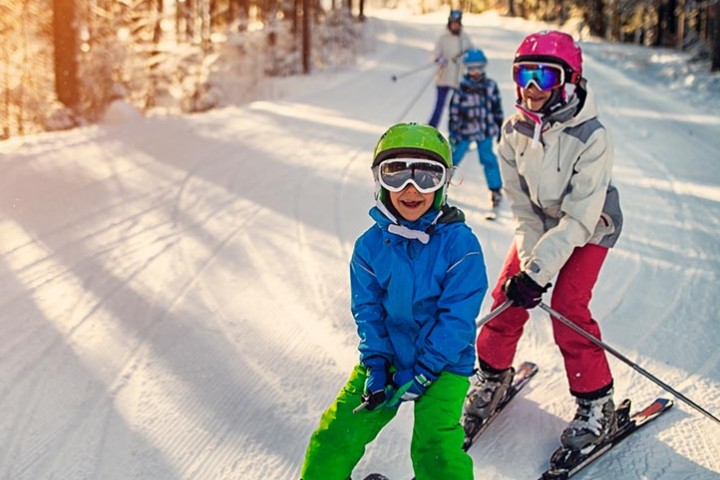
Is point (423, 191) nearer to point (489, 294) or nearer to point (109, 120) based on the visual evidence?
point (489, 294)

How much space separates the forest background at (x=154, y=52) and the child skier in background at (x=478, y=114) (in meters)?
7.22

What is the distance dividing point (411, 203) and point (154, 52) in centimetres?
2182

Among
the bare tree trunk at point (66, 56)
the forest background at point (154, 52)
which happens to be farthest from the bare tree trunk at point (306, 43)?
the bare tree trunk at point (66, 56)

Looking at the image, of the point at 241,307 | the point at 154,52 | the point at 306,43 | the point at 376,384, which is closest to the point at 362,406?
the point at 376,384

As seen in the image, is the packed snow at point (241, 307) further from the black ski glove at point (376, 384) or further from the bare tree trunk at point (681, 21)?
the bare tree trunk at point (681, 21)

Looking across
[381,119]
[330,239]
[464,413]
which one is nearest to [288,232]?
[330,239]

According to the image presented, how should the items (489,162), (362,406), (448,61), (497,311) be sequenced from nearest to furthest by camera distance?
(362,406) → (497,311) → (489,162) → (448,61)

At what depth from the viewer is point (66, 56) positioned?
13492 millimetres

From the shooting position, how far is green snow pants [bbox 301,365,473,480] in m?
2.82

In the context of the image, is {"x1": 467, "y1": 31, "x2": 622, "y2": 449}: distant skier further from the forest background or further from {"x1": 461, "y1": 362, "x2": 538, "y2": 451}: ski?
the forest background

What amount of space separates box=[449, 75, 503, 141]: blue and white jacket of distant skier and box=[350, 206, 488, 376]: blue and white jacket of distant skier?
5.04 metres

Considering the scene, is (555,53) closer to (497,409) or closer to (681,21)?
(497,409)

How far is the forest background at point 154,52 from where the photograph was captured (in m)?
14.1

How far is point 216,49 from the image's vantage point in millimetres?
25266
